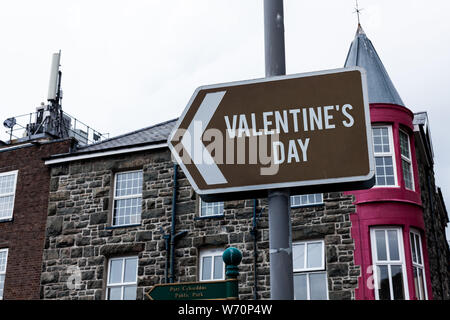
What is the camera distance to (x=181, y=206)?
1702 cm

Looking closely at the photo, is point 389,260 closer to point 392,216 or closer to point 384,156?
point 392,216

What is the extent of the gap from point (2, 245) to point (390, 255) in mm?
12201

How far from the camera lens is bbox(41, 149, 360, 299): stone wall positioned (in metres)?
15.5

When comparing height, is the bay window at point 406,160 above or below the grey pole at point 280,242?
above

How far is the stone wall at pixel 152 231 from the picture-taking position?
50.8 ft

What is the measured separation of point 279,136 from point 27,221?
1723cm

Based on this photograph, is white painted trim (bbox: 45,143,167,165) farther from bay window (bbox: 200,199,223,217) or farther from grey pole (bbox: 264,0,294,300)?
grey pole (bbox: 264,0,294,300)

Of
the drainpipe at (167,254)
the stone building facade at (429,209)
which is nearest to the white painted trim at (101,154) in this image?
the drainpipe at (167,254)

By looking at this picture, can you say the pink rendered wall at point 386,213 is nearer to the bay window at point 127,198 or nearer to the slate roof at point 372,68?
the slate roof at point 372,68

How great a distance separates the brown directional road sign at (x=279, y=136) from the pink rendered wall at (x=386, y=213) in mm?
12106

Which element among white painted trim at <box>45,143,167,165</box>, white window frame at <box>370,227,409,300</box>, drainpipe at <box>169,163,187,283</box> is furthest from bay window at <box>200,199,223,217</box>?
white window frame at <box>370,227,409,300</box>

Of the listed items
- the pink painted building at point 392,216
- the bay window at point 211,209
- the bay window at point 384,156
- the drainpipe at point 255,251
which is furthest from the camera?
the bay window at point 211,209

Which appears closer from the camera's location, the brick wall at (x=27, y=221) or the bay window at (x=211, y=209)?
the bay window at (x=211, y=209)

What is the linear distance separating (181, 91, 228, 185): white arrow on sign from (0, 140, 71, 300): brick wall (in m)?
15.9
